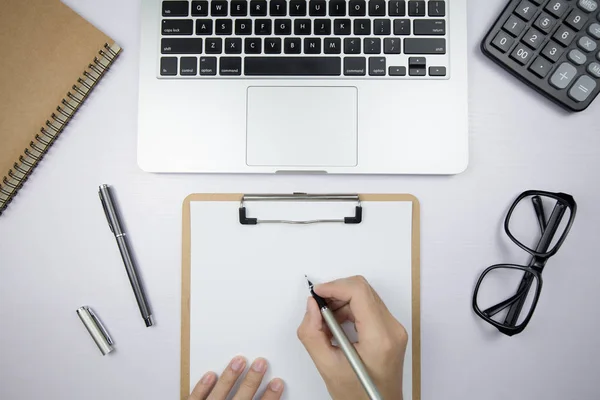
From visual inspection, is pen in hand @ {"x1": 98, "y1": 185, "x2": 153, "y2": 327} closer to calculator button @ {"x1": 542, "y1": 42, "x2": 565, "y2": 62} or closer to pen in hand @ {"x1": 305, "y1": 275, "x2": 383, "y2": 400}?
pen in hand @ {"x1": 305, "y1": 275, "x2": 383, "y2": 400}

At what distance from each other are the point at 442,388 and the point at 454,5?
1.65 feet

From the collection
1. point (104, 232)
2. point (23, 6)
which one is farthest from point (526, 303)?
point (23, 6)

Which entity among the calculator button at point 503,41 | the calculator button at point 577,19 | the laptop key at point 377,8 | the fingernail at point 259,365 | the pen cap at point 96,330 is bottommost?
the fingernail at point 259,365

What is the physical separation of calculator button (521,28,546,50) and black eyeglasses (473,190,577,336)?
0.19 meters

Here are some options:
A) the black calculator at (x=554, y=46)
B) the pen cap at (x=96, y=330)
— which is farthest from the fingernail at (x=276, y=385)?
the black calculator at (x=554, y=46)

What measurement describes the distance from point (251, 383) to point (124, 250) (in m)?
0.24

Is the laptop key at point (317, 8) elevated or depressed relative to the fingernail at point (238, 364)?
elevated

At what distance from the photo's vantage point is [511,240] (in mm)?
547

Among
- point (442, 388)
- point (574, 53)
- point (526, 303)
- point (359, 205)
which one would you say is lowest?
point (442, 388)

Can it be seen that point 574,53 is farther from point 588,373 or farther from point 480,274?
point 588,373

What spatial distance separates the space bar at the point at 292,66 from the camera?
1.71ft

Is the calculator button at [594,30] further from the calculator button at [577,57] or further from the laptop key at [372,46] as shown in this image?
Answer: the laptop key at [372,46]

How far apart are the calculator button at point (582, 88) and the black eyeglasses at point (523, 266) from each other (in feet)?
0.42

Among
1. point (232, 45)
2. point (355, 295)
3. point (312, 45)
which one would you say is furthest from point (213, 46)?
point (355, 295)
